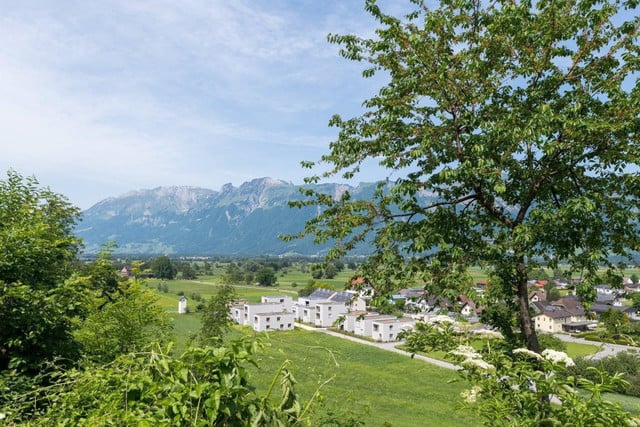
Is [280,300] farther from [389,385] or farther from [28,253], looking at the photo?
[28,253]

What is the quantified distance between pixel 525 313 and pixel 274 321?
231 feet

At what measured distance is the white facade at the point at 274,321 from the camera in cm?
7194

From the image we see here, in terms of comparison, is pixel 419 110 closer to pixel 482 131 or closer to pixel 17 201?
pixel 482 131

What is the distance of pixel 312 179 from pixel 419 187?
186cm

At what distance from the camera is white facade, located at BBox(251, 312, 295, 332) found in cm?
7194

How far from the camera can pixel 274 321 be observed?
73.0 m

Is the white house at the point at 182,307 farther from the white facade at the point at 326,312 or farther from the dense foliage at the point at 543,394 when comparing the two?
the dense foliage at the point at 543,394

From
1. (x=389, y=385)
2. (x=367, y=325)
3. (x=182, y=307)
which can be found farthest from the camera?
(x=182, y=307)

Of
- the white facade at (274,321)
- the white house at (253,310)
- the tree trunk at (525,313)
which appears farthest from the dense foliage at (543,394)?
the white house at (253,310)

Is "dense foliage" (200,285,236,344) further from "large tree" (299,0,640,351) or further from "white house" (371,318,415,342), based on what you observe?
"white house" (371,318,415,342)

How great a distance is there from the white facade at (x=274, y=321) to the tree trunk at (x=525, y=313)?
6858 centimetres

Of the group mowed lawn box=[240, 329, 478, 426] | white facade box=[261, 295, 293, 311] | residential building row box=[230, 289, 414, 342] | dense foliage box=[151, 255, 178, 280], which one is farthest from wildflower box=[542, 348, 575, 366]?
dense foliage box=[151, 255, 178, 280]

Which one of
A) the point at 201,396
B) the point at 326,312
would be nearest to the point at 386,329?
the point at 326,312

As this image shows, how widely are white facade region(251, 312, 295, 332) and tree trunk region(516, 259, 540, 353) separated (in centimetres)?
6858
